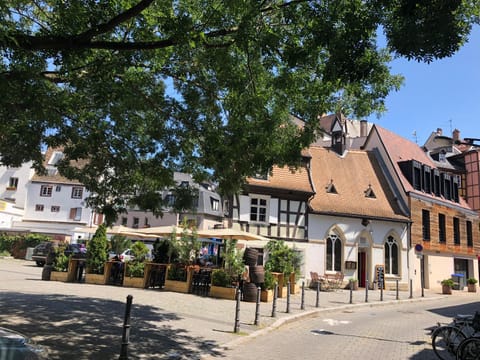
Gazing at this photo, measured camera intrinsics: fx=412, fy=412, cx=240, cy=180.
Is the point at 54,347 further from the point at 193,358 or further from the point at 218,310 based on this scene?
the point at 218,310

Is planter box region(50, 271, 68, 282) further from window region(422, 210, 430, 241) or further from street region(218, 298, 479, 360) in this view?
window region(422, 210, 430, 241)

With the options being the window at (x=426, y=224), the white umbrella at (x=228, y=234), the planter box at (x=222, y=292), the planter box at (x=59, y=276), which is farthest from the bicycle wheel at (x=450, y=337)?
the window at (x=426, y=224)

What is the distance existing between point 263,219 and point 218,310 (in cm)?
1195

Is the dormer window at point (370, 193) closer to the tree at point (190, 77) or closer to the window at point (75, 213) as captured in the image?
the tree at point (190, 77)

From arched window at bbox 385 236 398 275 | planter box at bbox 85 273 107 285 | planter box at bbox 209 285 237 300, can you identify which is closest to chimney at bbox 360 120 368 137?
arched window at bbox 385 236 398 275

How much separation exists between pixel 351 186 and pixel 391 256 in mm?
5277

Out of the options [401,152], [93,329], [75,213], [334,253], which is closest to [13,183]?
[75,213]

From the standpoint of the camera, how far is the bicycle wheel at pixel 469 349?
6977 millimetres

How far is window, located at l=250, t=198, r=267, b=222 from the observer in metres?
24.0

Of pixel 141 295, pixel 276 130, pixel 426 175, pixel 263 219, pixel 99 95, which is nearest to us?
pixel 99 95

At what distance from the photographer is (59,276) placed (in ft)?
58.9

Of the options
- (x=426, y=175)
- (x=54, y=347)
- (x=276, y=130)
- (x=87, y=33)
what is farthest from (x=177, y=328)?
(x=426, y=175)

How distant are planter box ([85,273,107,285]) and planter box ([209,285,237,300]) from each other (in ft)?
16.8

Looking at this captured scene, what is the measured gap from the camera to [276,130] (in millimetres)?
9297
